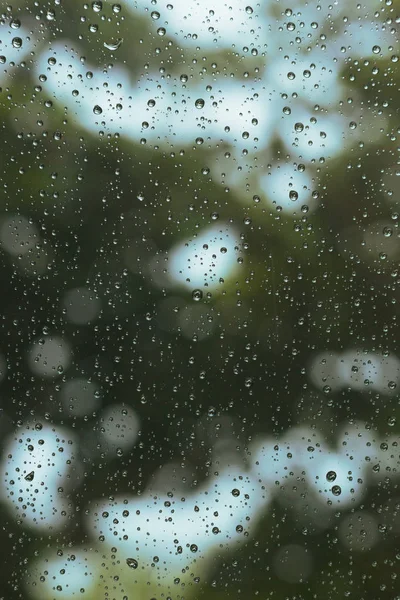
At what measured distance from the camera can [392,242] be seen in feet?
3.61

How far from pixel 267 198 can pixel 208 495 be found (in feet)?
1.71

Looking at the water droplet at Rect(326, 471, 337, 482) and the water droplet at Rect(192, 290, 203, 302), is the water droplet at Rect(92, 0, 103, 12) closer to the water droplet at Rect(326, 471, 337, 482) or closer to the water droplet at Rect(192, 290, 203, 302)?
the water droplet at Rect(192, 290, 203, 302)

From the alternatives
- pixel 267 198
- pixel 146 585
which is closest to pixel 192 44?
pixel 267 198

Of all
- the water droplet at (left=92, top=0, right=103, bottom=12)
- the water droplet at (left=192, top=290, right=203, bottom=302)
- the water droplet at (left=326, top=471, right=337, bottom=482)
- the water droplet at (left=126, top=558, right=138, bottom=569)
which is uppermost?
the water droplet at (left=92, top=0, right=103, bottom=12)

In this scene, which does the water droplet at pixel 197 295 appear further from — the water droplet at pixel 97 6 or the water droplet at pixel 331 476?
the water droplet at pixel 97 6

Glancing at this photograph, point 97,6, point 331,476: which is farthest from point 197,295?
point 97,6

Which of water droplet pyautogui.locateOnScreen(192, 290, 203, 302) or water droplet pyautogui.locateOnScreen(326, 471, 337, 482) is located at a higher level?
water droplet pyautogui.locateOnScreen(192, 290, 203, 302)

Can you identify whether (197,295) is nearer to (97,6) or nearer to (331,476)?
(331,476)

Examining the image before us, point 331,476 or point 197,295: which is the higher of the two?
point 197,295

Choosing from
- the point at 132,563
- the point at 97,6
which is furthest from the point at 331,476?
the point at 97,6

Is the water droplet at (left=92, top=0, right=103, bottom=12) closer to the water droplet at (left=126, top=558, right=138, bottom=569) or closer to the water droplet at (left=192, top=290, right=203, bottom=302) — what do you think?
the water droplet at (left=192, top=290, right=203, bottom=302)

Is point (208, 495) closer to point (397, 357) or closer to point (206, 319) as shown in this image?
point (206, 319)

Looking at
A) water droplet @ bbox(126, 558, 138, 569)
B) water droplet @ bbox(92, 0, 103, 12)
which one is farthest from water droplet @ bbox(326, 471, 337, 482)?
water droplet @ bbox(92, 0, 103, 12)

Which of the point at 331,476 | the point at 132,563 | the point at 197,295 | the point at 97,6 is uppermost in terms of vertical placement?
the point at 97,6
